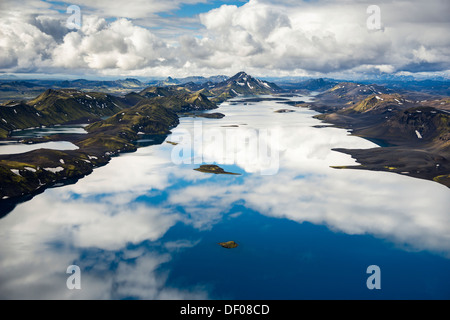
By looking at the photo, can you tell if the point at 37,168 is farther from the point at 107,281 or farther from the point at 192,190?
the point at 107,281

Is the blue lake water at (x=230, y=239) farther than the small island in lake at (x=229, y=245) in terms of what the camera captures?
No

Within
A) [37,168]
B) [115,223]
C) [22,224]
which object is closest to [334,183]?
[115,223]

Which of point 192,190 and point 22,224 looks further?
point 192,190

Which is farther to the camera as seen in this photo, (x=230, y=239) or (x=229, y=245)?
(x=230, y=239)

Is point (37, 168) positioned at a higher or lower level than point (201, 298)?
higher

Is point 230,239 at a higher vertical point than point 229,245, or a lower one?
lower

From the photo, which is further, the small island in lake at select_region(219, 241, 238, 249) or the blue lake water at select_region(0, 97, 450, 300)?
the small island in lake at select_region(219, 241, 238, 249)
